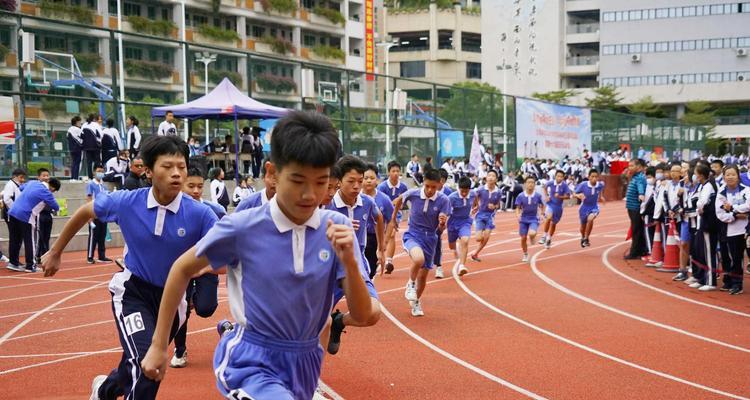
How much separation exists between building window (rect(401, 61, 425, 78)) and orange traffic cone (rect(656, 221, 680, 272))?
214ft

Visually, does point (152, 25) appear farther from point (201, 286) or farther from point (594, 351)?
point (201, 286)

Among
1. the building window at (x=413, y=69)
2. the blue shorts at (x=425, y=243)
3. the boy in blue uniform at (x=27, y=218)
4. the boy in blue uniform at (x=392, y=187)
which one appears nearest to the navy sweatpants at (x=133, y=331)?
the blue shorts at (x=425, y=243)

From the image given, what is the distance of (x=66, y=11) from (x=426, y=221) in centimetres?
3051

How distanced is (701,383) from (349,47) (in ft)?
168

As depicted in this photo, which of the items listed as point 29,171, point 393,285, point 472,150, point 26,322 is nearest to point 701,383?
point 393,285

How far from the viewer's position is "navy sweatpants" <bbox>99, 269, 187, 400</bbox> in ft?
14.4

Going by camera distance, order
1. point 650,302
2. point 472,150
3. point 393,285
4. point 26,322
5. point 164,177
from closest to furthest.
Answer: point 164,177 < point 26,322 < point 650,302 < point 393,285 < point 472,150

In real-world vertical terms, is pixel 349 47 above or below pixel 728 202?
above

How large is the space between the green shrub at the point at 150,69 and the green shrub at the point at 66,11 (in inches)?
666

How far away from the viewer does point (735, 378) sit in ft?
23.2

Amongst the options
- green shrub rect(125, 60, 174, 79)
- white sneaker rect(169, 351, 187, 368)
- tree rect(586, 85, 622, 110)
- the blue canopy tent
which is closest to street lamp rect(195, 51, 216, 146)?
green shrub rect(125, 60, 174, 79)

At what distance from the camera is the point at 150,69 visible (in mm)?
20578

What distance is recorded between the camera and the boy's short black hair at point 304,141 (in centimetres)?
317

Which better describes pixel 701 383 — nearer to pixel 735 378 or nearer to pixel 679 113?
pixel 735 378
